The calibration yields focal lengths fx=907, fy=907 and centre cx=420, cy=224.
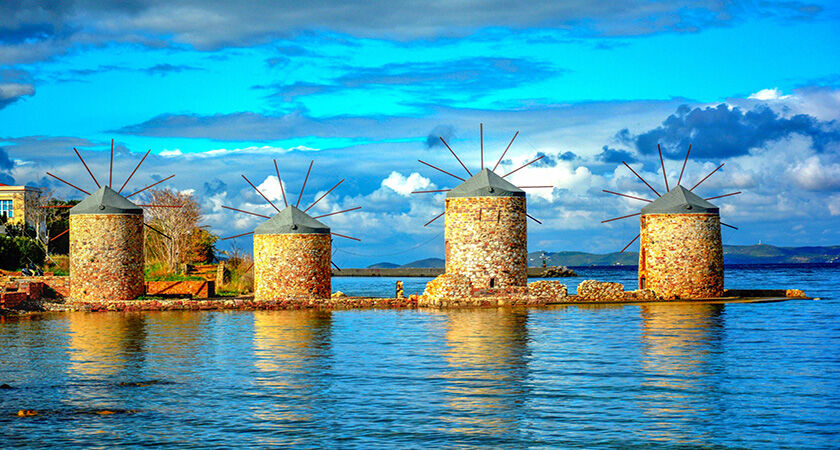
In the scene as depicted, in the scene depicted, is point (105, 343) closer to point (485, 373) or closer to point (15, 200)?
point (485, 373)

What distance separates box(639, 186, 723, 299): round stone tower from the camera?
34.5 meters

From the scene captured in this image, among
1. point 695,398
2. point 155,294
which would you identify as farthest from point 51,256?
point 695,398

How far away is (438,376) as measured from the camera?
17438 millimetres

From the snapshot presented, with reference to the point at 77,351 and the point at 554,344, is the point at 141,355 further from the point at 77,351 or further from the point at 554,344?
the point at 554,344

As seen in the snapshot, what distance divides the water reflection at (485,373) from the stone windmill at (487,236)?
15.6 feet

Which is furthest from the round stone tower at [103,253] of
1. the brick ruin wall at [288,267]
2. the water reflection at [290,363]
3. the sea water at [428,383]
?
the water reflection at [290,363]

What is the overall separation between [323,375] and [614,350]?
726 cm

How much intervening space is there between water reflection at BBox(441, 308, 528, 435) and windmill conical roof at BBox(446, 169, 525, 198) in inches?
249

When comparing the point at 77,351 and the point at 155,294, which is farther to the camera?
the point at 155,294

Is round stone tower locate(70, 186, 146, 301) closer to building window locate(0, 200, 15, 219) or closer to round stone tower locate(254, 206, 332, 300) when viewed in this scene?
round stone tower locate(254, 206, 332, 300)

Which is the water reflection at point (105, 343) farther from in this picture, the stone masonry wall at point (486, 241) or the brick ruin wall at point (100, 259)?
the stone masonry wall at point (486, 241)

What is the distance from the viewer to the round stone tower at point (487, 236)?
3384 cm

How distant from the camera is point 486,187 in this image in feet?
112

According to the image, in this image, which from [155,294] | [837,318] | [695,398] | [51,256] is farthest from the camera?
[51,256]
